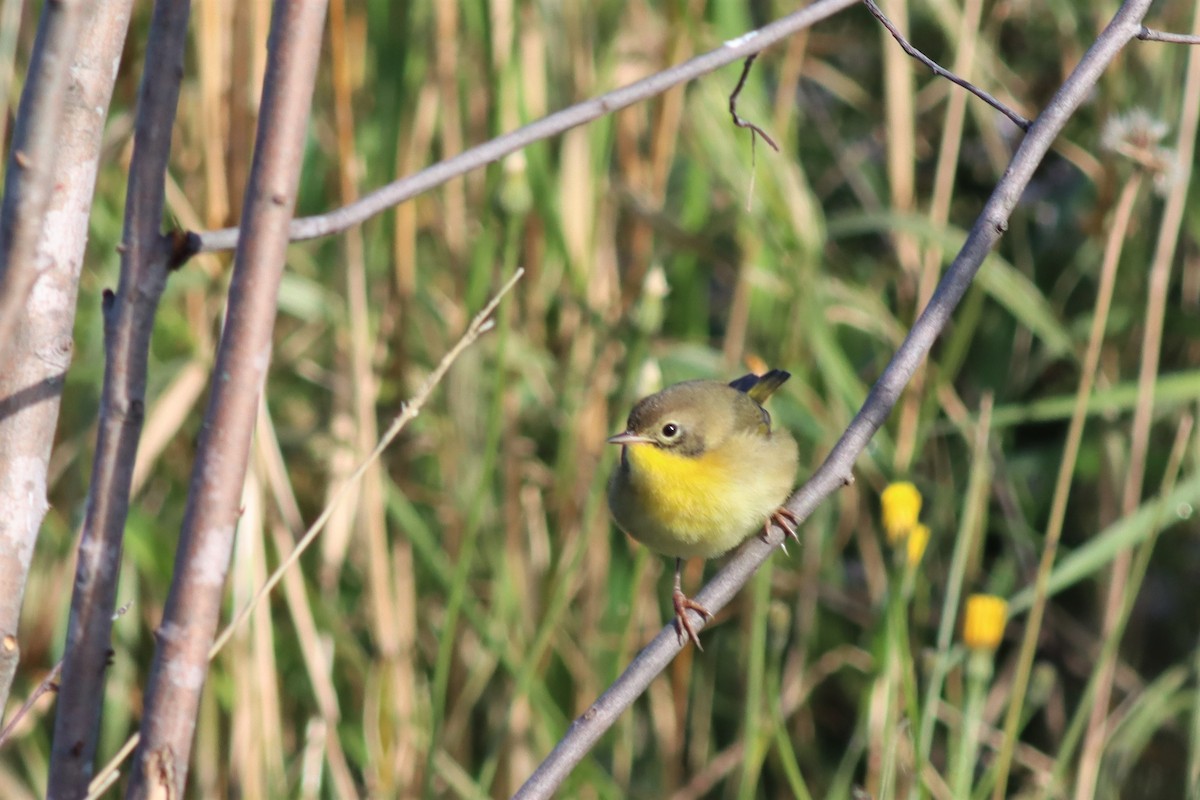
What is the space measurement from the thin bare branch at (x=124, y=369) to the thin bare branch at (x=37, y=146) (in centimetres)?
14

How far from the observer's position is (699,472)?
2.23 m

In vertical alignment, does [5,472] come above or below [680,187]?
below

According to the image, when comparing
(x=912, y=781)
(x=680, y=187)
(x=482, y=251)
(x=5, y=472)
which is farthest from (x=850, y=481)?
(x=680, y=187)

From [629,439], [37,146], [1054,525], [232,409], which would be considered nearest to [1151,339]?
[1054,525]

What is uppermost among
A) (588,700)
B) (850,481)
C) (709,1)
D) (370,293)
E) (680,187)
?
(709,1)

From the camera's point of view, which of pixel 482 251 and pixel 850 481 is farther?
pixel 482 251

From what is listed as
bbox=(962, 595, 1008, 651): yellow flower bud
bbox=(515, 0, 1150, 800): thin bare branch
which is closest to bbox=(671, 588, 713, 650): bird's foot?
bbox=(515, 0, 1150, 800): thin bare branch

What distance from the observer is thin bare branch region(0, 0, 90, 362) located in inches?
34.5

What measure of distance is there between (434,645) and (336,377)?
70 centimetres

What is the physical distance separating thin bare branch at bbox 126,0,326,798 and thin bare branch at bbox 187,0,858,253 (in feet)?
0.15

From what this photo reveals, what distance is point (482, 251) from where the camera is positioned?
8.98 feet

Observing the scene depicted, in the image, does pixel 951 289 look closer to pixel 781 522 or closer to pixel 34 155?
pixel 781 522

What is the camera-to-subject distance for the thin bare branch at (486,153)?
1086 mm

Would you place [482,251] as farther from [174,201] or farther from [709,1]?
[709,1]
